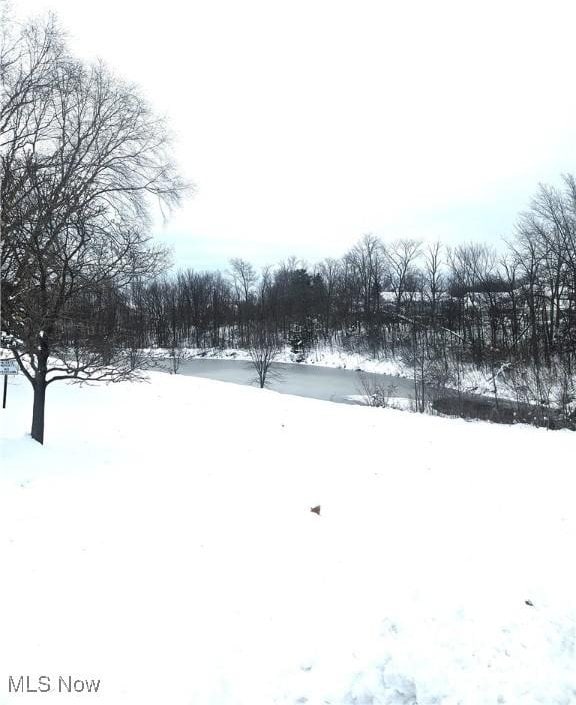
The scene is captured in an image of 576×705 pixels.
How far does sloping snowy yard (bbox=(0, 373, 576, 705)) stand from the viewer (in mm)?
2799

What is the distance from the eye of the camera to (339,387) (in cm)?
2720

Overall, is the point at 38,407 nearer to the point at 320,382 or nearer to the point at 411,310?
the point at 320,382

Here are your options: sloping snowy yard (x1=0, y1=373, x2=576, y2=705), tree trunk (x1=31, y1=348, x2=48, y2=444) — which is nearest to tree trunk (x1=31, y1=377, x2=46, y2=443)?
tree trunk (x1=31, y1=348, x2=48, y2=444)

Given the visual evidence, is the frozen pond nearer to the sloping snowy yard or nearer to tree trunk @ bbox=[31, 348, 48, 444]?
the sloping snowy yard

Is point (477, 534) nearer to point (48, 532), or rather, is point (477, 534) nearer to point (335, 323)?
point (48, 532)

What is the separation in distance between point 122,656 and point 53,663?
1.44 feet

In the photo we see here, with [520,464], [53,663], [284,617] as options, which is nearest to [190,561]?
[284,617]

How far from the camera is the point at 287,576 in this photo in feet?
12.8

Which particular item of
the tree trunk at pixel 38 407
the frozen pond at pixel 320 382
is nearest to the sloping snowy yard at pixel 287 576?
the tree trunk at pixel 38 407

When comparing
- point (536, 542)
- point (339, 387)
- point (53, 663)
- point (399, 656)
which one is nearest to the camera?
point (53, 663)

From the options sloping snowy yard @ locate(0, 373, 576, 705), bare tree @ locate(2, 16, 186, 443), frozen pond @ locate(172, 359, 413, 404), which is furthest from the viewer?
A: frozen pond @ locate(172, 359, 413, 404)

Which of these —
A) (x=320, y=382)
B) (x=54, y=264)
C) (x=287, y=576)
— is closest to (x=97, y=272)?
(x=54, y=264)

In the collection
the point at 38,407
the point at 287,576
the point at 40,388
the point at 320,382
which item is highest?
the point at 40,388

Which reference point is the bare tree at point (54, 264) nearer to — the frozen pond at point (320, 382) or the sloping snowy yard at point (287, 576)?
the sloping snowy yard at point (287, 576)
